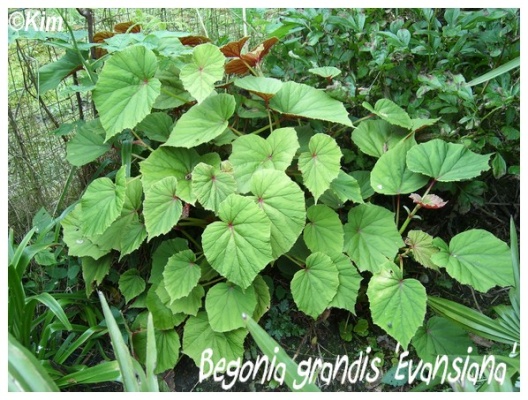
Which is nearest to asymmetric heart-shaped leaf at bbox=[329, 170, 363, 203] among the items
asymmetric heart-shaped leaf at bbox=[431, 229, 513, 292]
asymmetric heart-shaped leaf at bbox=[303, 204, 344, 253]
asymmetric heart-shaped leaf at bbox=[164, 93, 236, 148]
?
asymmetric heart-shaped leaf at bbox=[303, 204, 344, 253]

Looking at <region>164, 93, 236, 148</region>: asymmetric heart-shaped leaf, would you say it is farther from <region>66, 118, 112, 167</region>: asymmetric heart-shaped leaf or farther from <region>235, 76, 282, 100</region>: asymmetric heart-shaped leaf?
<region>66, 118, 112, 167</region>: asymmetric heart-shaped leaf

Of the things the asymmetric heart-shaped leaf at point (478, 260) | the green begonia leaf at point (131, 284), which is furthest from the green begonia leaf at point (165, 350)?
the asymmetric heart-shaped leaf at point (478, 260)

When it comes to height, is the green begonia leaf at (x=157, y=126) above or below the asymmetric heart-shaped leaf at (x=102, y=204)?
above

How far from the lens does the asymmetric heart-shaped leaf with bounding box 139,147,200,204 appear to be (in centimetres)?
176

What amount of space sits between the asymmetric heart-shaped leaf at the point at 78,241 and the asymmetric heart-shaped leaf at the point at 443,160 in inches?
43.0

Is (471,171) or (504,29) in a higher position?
(504,29)

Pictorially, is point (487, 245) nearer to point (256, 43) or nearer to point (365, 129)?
point (365, 129)

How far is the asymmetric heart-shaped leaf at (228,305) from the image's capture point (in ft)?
5.52

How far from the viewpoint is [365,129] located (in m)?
1.96

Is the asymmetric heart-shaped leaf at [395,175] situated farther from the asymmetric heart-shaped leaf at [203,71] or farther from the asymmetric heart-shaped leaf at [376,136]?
the asymmetric heart-shaped leaf at [203,71]

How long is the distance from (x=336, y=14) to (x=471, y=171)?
2.54 ft

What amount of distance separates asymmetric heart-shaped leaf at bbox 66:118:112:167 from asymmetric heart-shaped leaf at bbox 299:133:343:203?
0.74 metres

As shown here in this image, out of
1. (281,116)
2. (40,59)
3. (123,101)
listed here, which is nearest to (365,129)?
(281,116)

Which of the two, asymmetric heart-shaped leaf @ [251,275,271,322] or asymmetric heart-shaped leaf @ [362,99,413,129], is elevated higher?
asymmetric heart-shaped leaf @ [362,99,413,129]
